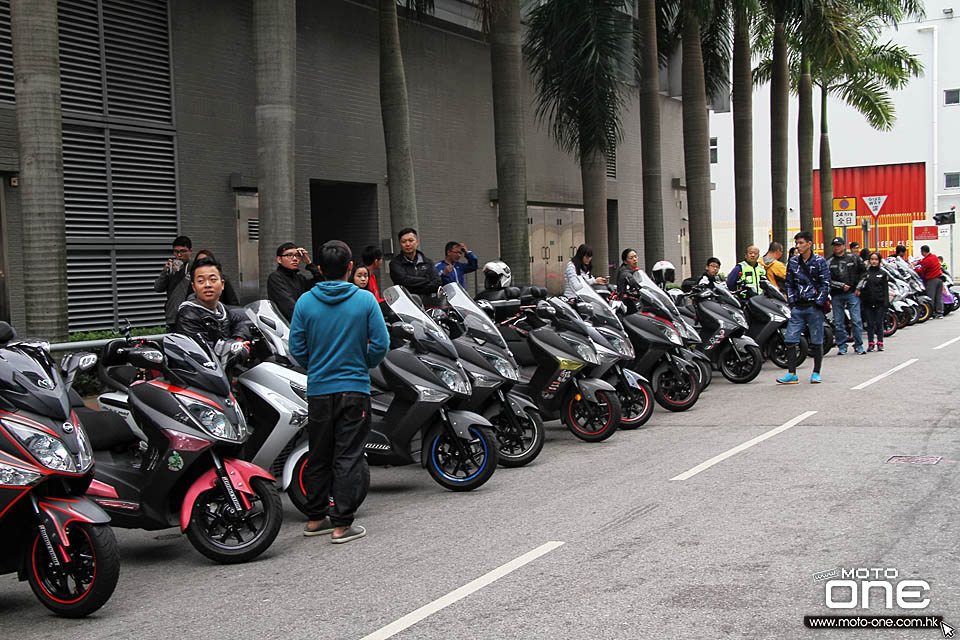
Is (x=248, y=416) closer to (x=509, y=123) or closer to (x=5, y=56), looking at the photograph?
(x=5, y=56)

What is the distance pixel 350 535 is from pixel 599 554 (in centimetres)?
180

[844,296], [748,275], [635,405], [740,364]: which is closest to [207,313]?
[635,405]

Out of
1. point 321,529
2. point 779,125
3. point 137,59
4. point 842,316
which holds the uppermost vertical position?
point 779,125

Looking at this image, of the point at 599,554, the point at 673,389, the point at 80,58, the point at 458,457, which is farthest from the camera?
the point at 80,58

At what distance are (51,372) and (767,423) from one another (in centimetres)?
759

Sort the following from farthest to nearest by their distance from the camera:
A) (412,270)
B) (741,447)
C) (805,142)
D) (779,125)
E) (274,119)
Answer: (805,142)
(779,125)
(274,119)
(412,270)
(741,447)

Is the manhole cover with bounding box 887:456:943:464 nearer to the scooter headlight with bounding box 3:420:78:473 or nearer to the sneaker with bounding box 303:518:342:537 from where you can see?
the sneaker with bounding box 303:518:342:537

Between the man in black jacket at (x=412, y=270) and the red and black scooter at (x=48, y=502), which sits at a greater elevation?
the man in black jacket at (x=412, y=270)

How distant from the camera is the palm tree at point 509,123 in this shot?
1661 centimetres

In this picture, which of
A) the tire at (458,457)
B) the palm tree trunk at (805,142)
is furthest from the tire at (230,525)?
the palm tree trunk at (805,142)

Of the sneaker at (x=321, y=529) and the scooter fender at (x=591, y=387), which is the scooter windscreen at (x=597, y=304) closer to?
the scooter fender at (x=591, y=387)

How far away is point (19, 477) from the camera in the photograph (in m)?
5.44

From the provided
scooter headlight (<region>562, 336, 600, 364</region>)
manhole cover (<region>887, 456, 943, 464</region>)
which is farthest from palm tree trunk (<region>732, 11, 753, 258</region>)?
manhole cover (<region>887, 456, 943, 464</region>)

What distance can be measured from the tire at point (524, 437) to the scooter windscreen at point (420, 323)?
37.8 inches
